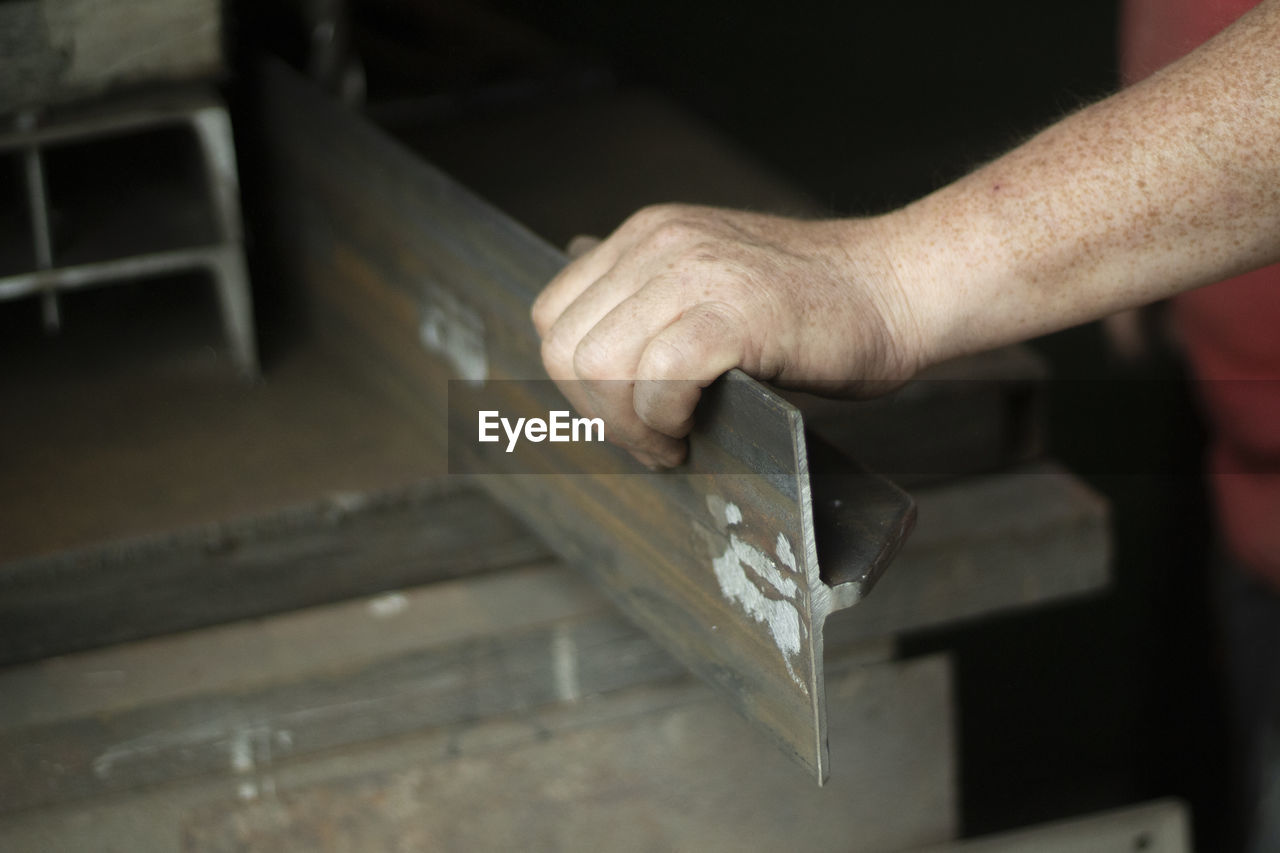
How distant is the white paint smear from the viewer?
2.53 feet

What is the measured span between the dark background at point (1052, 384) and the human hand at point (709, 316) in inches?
67.2

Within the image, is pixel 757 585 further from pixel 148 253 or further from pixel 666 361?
pixel 148 253

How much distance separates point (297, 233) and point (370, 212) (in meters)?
0.25

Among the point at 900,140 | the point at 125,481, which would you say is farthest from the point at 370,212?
the point at 900,140

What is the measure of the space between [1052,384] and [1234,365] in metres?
1.64

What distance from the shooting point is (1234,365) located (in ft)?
4.44

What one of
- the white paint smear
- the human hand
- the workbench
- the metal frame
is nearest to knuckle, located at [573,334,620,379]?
the human hand

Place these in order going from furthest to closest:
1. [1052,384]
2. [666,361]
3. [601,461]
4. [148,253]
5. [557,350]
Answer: [1052,384] → [148,253] → [601,461] → [557,350] → [666,361]

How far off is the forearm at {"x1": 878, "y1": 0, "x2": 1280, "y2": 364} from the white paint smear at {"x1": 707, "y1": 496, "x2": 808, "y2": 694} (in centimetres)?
19

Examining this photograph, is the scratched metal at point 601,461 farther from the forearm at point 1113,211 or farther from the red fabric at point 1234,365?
the red fabric at point 1234,365

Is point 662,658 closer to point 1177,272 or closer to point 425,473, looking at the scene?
point 425,473

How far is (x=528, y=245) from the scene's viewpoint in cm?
100

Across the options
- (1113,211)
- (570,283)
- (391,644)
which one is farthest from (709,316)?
(391,644)

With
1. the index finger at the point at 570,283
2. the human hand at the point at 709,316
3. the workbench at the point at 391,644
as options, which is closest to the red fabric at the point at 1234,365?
the workbench at the point at 391,644
